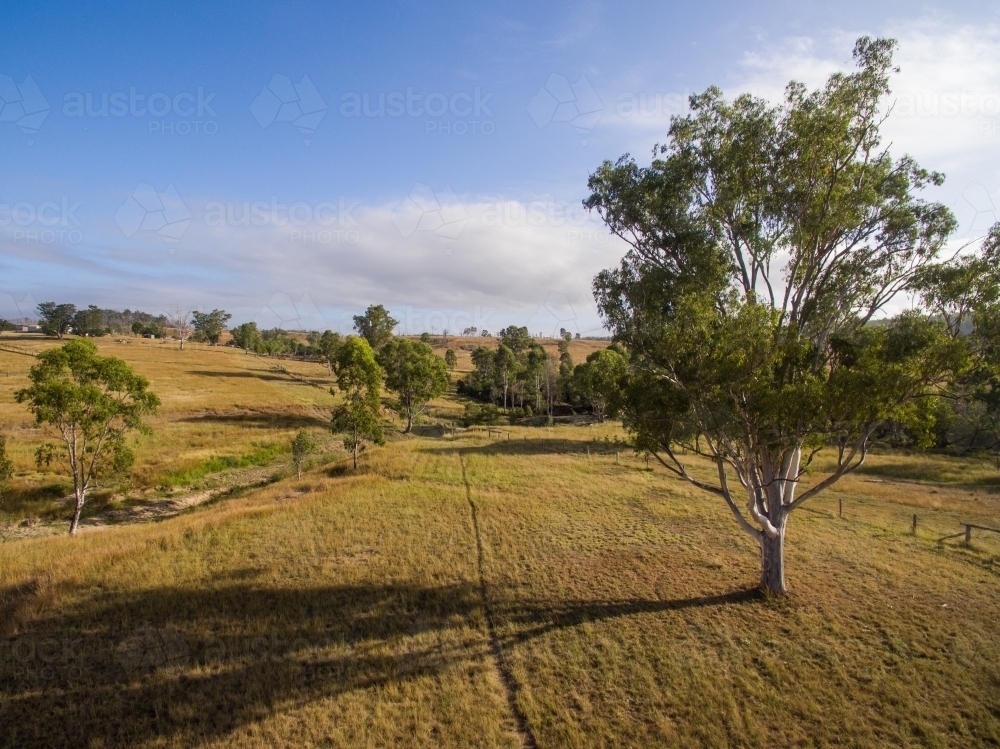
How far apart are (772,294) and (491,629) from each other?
44.2 feet

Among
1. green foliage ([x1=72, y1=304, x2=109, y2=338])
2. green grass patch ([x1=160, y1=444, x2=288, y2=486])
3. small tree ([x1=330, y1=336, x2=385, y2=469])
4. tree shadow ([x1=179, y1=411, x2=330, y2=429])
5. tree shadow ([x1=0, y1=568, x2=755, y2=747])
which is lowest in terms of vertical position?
green grass patch ([x1=160, y1=444, x2=288, y2=486])

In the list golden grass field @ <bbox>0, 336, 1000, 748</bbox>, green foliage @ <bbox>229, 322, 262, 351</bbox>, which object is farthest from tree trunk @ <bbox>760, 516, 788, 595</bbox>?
green foliage @ <bbox>229, 322, 262, 351</bbox>

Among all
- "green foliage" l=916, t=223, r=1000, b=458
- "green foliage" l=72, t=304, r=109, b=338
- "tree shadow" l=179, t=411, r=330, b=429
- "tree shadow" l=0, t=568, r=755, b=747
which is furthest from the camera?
"green foliage" l=72, t=304, r=109, b=338

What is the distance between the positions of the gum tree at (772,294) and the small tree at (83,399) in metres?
24.5

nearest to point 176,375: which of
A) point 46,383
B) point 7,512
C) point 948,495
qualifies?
point 7,512

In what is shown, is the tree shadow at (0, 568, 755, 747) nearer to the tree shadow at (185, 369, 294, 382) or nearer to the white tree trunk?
the white tree trunk

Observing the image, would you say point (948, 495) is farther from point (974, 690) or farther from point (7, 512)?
point (7, 512)

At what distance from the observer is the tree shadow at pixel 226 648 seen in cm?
990

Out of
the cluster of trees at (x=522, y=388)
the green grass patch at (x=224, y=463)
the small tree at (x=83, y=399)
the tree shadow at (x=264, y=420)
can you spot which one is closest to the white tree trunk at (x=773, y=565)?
the small tree at (x=83, y=399)

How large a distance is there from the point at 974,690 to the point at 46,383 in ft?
116

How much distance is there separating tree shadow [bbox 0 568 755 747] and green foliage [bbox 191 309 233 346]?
558ft

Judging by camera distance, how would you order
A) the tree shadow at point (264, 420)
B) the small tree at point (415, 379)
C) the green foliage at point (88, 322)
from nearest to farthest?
the tree shadow at point (264, 420) → the small tree at point (415, 379) → the green foliage at point (88, 322)

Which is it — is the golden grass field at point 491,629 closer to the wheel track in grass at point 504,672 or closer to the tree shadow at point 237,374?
the wheel track in grass at point 504,672

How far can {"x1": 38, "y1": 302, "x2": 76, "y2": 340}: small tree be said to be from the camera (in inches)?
4845
